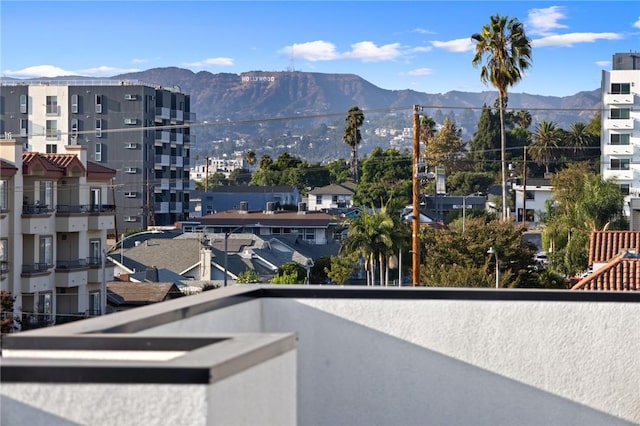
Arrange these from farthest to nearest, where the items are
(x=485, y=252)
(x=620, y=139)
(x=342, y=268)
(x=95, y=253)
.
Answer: (x=620, y=139)
(x=342, y=268)
(x=485, y=252)
(x=95, y=253)

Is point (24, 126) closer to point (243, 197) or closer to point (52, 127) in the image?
point (52, 127)

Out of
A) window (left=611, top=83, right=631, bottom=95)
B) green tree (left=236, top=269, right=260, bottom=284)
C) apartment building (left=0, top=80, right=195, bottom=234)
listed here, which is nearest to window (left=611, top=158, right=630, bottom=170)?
window (left=611, top=83, right=631, bottom=95)

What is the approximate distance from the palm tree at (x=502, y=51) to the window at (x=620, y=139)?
34.5 m

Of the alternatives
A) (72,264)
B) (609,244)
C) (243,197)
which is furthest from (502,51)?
(243,197)

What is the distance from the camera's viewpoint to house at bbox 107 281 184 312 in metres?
41.3

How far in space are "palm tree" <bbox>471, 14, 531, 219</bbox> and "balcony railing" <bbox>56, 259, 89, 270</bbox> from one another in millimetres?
23792

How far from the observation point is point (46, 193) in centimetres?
3859

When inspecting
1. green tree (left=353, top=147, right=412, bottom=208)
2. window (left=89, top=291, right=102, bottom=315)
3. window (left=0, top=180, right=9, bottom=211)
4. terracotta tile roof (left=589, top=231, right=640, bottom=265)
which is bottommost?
window (left=89, top=291, right=102, bottom=315)

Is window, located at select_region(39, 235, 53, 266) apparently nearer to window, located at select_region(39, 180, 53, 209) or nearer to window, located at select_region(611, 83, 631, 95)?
window, located at select_region(39, 180, 53, 209)

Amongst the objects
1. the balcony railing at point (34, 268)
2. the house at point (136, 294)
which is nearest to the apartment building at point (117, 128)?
the house at point (136, 294)

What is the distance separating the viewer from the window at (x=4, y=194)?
117 feet

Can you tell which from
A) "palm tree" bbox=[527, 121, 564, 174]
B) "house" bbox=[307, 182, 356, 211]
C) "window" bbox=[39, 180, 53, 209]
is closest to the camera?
"window" bbox=[39, 180, 53, 209]

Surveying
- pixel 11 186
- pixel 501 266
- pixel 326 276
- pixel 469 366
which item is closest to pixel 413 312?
pixel 469 366

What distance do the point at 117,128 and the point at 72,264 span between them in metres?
57.5
